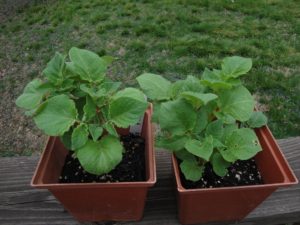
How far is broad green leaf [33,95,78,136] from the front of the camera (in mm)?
687

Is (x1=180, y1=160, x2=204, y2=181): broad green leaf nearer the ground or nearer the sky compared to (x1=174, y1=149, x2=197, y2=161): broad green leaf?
nearer the ground

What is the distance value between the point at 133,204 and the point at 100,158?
0.46 ft

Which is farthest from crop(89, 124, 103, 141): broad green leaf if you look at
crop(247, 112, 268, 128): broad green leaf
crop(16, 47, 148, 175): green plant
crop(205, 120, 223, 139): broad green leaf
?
crop(247, 112, 268, 128): broad green leaf

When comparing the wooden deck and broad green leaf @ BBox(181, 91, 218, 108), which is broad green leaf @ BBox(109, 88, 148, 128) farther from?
the wooden deck

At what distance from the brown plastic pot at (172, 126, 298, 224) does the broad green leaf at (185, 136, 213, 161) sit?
0.24 feet

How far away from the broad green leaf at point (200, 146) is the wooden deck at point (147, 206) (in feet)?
0.73

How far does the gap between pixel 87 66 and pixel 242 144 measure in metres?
0.35

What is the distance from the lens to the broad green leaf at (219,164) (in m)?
0.75

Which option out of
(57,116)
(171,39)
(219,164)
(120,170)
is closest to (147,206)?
(120,170)

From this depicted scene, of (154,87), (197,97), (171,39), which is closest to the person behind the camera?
(197,97)

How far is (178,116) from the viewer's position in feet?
2.41

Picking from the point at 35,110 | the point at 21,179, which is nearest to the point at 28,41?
the point at 21,179

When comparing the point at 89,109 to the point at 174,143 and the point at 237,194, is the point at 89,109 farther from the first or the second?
the point at 237,194

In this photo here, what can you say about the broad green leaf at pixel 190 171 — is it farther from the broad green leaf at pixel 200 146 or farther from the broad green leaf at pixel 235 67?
the broad green leaf at pixel 235 67
